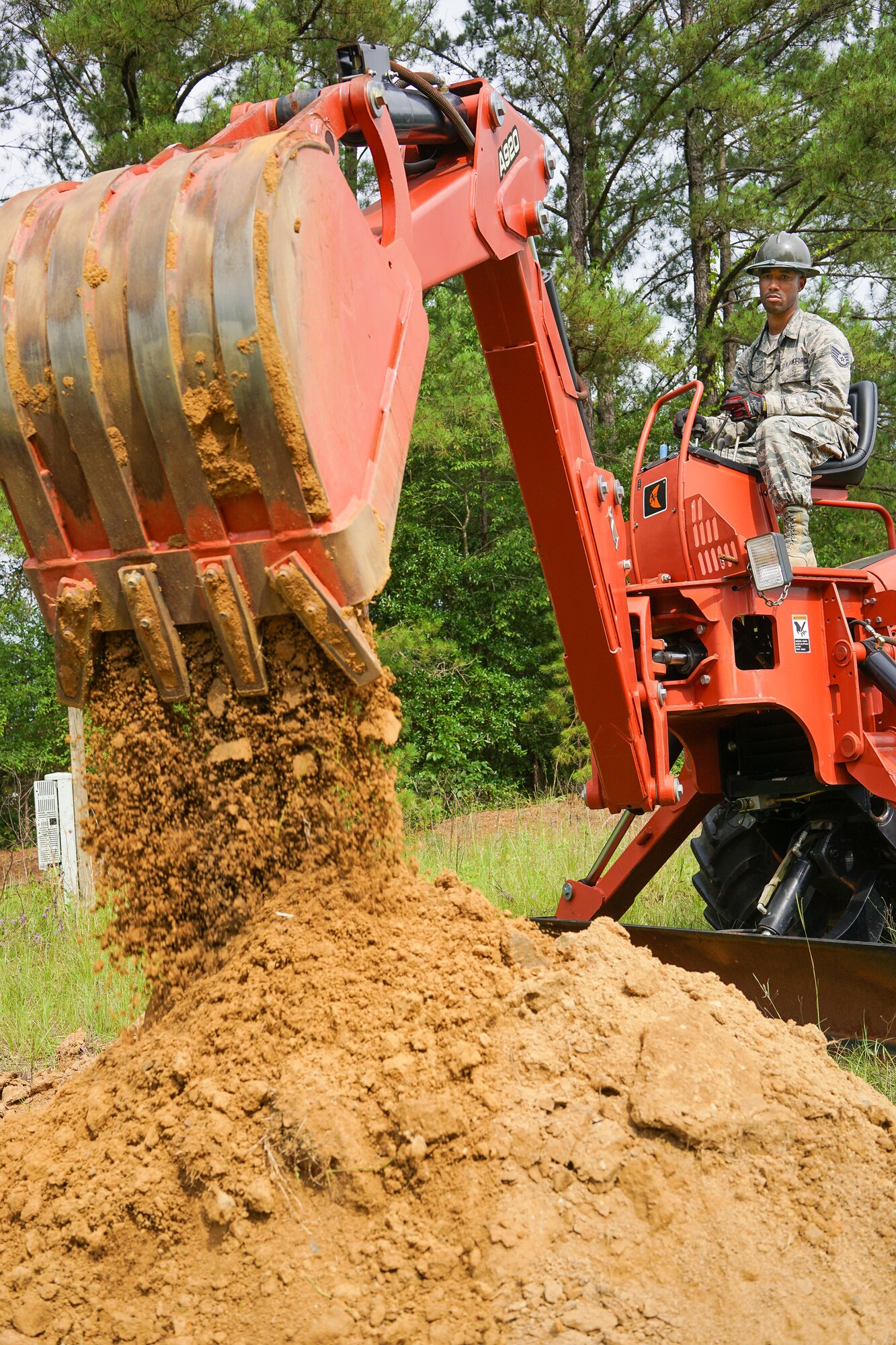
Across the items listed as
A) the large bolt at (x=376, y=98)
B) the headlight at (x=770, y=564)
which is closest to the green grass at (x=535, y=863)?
the headlight at (x=770, y=564)

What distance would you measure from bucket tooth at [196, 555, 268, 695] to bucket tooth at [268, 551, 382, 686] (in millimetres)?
103

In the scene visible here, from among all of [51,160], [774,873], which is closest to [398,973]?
[774,873]

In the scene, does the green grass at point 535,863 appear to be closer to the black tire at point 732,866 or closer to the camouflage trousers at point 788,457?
the black tire at point 732,866

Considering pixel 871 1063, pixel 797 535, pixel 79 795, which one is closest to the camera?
pixel 871 1063

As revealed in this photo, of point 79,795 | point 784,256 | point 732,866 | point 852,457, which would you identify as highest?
point 784,256

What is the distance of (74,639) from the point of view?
9.72 ft

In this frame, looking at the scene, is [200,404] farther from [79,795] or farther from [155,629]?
[79,795]

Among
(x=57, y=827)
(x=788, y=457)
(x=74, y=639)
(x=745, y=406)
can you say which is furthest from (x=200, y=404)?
(x=57, y=827)

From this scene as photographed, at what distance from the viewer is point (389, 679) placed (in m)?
3.30

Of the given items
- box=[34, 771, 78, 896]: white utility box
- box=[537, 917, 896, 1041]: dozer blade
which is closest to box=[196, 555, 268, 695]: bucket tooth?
box=[537, 917, 896, 1041]: dozer blade

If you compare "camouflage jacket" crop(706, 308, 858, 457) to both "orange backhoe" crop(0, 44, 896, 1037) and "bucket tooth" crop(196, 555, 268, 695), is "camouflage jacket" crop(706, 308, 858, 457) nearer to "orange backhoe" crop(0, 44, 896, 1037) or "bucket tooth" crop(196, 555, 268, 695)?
"orange backhoe" crop(0, 44, 896, 1037)

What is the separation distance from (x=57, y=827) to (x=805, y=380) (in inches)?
239

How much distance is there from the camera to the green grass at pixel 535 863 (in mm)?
6961

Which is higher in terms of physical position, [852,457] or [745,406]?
[745,406]
